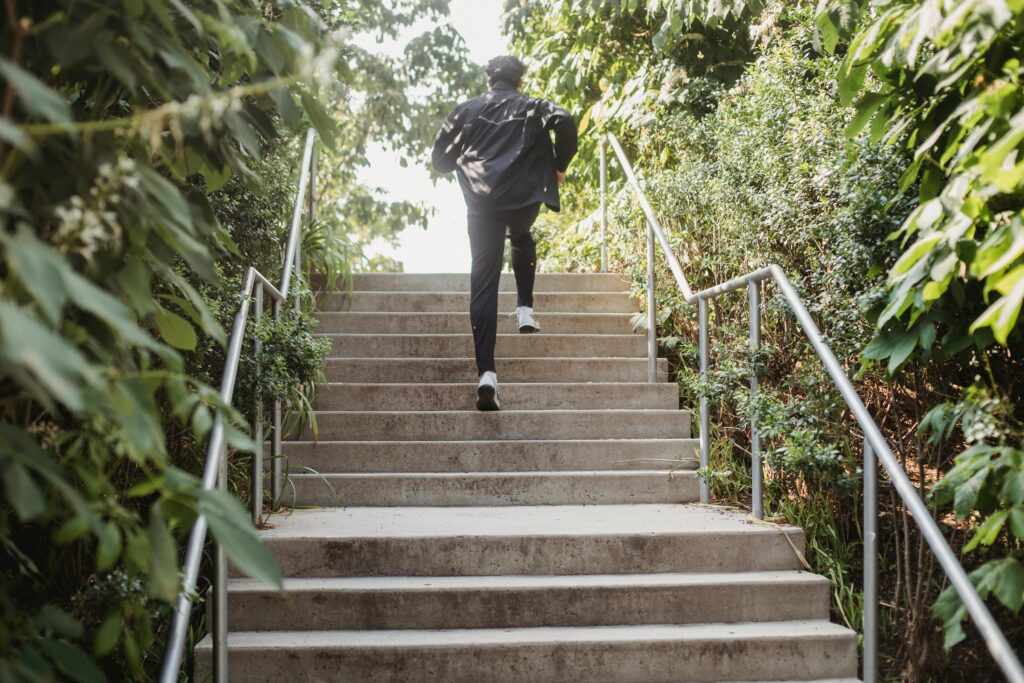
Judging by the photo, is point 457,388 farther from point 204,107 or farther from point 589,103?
point 589,103

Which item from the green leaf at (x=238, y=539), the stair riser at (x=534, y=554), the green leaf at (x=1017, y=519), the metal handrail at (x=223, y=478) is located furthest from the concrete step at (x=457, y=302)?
the green leaf at (x=238, y=539)

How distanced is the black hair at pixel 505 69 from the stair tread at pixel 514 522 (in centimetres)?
221

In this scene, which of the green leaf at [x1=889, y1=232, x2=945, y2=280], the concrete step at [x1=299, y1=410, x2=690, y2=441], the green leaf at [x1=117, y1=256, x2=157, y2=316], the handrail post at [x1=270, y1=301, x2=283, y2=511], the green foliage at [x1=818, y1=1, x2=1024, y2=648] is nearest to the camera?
the green leaf at [x1=117, y1=256, x2=157, y2=316]

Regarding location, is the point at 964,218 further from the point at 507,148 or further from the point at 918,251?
the point at 507,148

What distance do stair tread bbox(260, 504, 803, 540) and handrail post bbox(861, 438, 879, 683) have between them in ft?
2.04

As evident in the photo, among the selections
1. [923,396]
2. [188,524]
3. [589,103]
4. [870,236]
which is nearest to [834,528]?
[923,396]

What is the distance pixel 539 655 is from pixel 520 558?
463mm

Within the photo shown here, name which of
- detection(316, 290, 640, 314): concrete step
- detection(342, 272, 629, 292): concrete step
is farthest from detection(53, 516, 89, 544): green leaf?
detection(342, 272, 629, 292): concrete step

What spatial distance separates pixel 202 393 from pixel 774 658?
85.3 inches

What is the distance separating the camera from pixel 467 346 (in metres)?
5.12

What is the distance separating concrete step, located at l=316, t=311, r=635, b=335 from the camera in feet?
17.6

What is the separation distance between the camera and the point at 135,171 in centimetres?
124

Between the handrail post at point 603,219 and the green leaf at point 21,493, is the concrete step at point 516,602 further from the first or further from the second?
the handrail post at point 603,219

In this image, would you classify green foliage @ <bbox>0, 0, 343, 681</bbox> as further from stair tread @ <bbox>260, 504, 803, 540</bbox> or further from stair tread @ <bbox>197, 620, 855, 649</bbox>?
stair tread @ <bbox>260, 504, 803, 540</bbox>
